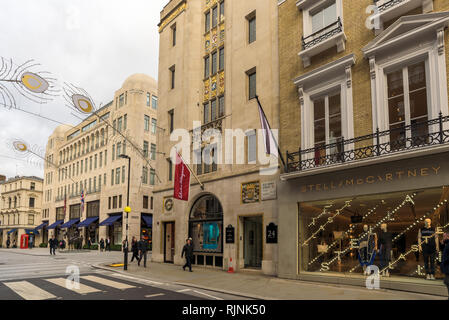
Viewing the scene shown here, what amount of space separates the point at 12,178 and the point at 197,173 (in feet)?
236

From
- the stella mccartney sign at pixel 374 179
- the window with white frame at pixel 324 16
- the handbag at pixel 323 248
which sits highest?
the window with white frame at pixel 324 16

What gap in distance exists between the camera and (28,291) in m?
11.6

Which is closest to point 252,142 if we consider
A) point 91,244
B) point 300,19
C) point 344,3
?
point 300,19

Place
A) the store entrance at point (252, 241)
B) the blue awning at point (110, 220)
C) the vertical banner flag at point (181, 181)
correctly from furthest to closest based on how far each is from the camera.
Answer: the blue awning at point (110, 220) < the vertical banner flag at point (181, 181) < the store entrance at point (252, 241)

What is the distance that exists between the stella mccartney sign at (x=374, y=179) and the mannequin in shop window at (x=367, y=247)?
65.9 inches

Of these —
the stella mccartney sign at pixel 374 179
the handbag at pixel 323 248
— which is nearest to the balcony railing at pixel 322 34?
the stella mccartney sign at pixel 374 179

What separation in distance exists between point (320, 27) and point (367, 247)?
9362mm

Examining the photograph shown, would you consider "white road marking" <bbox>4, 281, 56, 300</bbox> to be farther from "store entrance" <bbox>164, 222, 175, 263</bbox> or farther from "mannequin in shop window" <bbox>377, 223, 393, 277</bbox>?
"mannequin in shop window" <bbox>377, 223, 393, 277</bbox>

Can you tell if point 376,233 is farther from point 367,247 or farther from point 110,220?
point 110,220

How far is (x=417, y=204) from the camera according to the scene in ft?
38.9

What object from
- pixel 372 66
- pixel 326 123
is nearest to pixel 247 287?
pixel 326 123

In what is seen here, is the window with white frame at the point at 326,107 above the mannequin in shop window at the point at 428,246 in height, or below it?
above

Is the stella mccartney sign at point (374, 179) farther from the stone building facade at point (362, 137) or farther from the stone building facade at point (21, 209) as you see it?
the stone building facade at point (21, 209)

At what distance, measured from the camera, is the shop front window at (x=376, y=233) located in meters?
11.5
